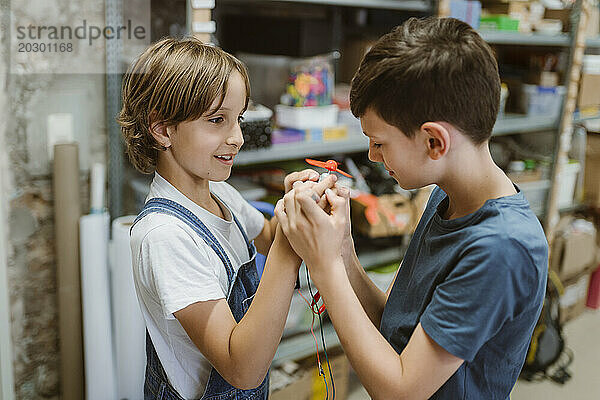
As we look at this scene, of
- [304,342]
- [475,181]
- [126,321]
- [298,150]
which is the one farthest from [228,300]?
[304,342]

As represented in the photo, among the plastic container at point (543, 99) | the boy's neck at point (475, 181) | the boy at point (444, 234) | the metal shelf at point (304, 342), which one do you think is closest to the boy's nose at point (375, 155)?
the boy at point (444, 234)

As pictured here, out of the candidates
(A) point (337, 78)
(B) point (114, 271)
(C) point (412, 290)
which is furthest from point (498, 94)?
(A) point (337, 78)

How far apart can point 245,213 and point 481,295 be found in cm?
60

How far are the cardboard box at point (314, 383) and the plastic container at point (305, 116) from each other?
2.84ft

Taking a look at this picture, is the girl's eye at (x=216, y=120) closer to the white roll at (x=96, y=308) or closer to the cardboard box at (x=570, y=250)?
the white roll at (x=96, y=308)

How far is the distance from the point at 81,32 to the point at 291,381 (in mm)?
1334

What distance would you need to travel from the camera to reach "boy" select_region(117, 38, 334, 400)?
35.5 inches

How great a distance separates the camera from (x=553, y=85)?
296cm

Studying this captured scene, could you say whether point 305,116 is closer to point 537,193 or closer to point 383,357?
point 383,357

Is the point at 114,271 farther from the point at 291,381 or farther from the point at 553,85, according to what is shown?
the point at 553,85

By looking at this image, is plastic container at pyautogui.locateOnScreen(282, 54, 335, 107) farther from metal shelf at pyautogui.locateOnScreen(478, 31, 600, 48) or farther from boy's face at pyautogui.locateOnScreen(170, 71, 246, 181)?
boy's face at pyautogui.locateOnScreen(170, 71, 246, 181)

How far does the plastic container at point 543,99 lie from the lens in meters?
2.92

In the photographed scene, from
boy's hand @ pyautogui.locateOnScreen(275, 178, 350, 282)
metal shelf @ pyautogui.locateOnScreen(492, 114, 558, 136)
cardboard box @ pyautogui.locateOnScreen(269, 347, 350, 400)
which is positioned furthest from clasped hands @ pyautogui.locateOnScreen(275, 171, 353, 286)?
metal shelf @ pyautogui.locateOnScreen(492, 114, 558, 136)

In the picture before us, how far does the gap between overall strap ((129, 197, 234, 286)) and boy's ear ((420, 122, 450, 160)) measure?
16.2 inches
